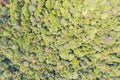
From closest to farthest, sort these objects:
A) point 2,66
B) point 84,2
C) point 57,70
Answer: point 84,2 → point 57,70 → point 2,66

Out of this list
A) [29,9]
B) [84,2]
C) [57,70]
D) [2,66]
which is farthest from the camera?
[2,66]

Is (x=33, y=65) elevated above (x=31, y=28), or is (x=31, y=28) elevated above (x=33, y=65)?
(x=31, y=28)

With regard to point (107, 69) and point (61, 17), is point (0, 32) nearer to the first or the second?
point (61, 17)

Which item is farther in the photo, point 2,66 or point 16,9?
point 2,66

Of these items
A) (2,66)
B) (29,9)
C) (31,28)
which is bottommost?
(2,66)

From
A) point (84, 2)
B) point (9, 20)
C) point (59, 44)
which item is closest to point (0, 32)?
point (9, 20)

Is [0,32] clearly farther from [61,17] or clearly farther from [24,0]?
[61,17]

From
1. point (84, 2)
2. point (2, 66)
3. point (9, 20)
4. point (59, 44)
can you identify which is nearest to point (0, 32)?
point (9, 20)
